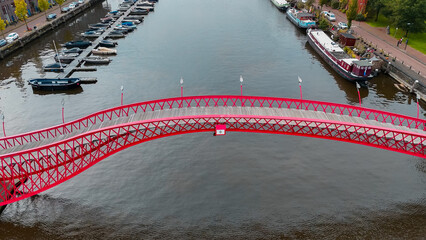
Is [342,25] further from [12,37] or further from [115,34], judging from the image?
[12,37]

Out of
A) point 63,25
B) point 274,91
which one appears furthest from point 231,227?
point 63,25

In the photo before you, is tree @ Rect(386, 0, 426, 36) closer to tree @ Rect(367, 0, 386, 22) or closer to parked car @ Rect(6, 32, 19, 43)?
tree @ Rect(367, 0, 386, 22)

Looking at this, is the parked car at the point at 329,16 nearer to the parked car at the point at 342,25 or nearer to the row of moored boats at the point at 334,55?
the row of moored boats at the point at 334,55

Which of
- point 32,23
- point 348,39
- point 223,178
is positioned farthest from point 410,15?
point 32,23

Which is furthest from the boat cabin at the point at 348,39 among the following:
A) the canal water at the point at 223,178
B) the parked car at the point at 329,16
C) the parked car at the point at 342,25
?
the parked car at the point at 329,16

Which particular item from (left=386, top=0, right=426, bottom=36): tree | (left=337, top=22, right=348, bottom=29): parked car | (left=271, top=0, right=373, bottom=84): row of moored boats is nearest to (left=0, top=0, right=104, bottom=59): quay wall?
(left=271, top=0, right=373, bottom=84): row of moored boats
